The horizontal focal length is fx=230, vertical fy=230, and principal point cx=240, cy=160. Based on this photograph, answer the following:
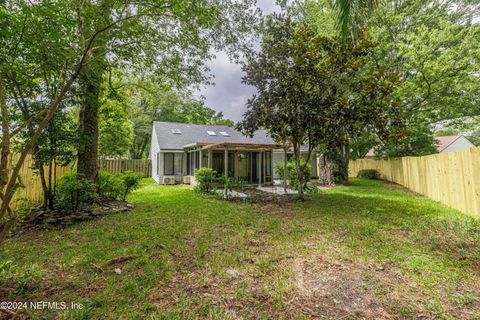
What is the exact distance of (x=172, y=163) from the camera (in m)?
16.4

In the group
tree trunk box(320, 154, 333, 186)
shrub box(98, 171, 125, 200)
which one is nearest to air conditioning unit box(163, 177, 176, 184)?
shrub box(98, 171, 125, 200)

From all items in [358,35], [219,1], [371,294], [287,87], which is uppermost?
[219,1]

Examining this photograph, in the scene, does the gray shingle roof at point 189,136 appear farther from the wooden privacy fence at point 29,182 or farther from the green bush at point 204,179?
the wooden privacy fence at point 29,182

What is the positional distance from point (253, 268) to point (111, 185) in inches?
248

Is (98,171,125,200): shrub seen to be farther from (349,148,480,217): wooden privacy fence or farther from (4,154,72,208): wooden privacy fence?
(349,148,480,217): wooden privacy fence

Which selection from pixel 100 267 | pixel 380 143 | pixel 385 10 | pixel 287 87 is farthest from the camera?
pixel 380 143

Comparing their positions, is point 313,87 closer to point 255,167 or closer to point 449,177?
point 449,177

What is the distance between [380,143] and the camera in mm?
15766

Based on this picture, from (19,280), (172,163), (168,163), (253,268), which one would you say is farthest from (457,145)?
(19,280)

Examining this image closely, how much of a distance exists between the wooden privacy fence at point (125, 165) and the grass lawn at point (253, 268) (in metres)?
14.7

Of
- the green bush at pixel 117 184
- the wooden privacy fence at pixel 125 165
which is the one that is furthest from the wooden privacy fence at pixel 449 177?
the wooden privacy fence at pixel 125 165

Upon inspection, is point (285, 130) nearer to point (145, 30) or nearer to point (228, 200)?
point (228, 200)

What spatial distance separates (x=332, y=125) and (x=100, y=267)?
24.3ft

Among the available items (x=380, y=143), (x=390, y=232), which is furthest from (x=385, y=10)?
(x=390, y=232)
